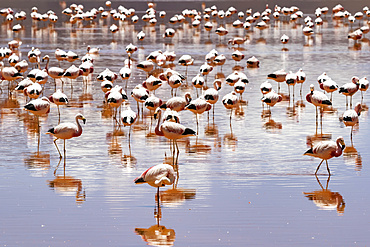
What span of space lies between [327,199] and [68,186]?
15.1 ft

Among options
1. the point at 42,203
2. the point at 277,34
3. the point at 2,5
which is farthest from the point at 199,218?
the point at 2,5

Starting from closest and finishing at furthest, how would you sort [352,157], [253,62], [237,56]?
[352,157], [253,62], [237,56]

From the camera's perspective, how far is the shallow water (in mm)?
10508

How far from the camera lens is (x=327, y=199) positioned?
39.9ft

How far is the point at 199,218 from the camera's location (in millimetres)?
11141

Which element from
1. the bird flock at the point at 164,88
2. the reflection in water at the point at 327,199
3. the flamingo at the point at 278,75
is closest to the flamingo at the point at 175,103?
the bird flock at the point at 164,88

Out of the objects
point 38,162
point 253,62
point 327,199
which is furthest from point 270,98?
point 253,62

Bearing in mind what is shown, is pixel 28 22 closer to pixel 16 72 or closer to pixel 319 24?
pixel 319 24

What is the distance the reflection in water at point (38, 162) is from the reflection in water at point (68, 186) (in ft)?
1.95

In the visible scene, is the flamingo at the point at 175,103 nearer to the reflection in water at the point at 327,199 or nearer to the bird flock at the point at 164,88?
the bird flock at the point at 164,88

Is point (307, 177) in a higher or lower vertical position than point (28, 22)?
lower

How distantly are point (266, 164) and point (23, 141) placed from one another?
5.91m

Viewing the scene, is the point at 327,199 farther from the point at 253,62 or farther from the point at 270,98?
the point at 253,62

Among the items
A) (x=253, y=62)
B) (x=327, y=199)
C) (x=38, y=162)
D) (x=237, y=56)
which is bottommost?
(x=327, y=199)
